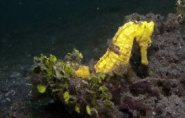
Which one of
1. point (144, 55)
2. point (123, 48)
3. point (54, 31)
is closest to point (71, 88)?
point (123, 48)

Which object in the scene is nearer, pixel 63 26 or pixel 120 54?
pixel 120 54

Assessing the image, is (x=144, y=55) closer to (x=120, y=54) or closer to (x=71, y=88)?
(x=120, y=54)

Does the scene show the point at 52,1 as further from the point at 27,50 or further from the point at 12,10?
the point at 27,50

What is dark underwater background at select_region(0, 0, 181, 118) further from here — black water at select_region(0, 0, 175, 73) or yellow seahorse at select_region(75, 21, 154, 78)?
yellow seahorse at select_region(75, 21, 154, 78)

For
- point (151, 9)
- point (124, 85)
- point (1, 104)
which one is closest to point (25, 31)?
point (151, 9)

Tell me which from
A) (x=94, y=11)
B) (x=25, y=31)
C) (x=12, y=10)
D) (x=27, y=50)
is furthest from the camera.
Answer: (x=12, y=10)

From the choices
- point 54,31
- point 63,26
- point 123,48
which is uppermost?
point 63,26
